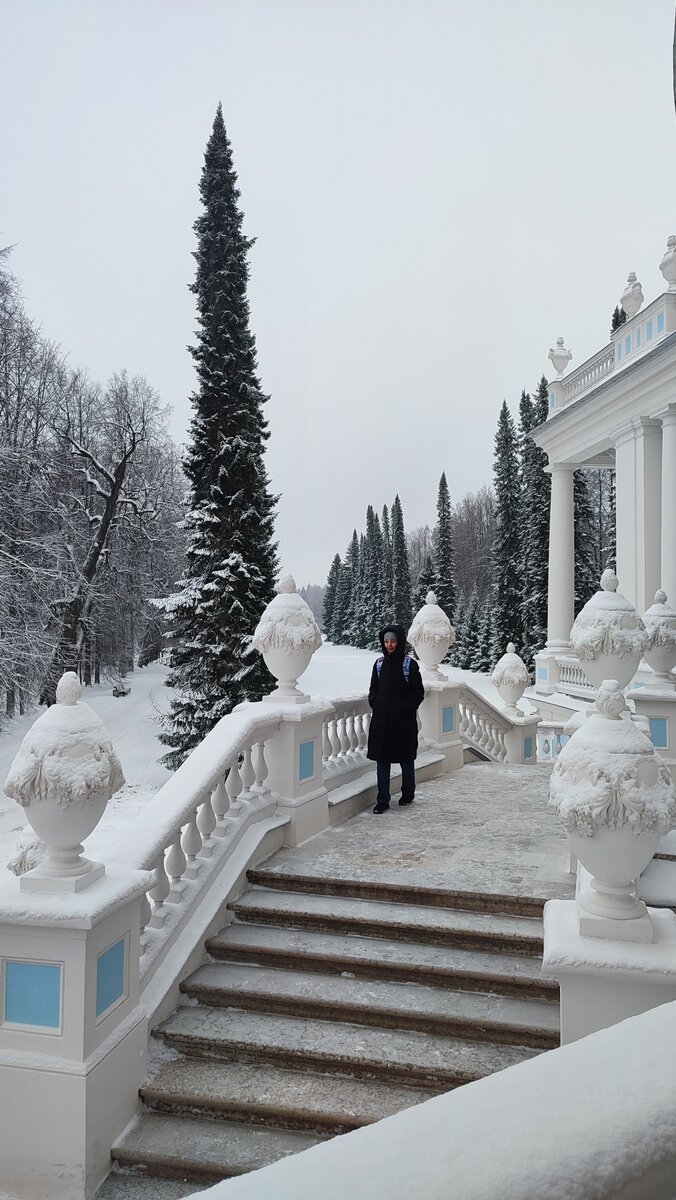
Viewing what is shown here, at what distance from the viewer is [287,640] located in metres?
6.74

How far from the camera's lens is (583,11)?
4191 mm

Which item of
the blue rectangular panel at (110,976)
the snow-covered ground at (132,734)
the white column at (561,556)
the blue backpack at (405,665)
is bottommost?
the snow-covered ground at (132,734)

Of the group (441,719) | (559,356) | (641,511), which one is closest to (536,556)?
(559,356)

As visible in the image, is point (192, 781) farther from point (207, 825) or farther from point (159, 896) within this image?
point (159, 896)

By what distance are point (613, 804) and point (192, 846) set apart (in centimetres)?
292

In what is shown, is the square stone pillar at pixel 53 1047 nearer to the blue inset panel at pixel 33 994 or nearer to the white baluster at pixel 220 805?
the blue inset panel at pixel 33 994

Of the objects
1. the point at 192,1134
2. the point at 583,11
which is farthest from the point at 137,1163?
the point at 583,11

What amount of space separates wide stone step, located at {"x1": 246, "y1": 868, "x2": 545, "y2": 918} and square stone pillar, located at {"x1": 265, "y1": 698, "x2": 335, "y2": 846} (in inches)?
28.7

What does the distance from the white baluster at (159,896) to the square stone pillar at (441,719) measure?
5483mm

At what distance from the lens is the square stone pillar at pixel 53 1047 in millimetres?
3438

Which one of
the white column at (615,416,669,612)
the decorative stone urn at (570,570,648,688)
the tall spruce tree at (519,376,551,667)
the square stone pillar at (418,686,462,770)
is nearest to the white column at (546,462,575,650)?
the white column at (615,416,669,612)

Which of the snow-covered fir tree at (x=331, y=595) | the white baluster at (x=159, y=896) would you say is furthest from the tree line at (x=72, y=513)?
the snow-covered fir tree at (x=331, y=595)

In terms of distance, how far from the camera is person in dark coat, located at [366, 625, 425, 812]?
746cm

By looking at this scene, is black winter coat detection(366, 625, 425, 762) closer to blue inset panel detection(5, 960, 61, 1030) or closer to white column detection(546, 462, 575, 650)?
blue inset panel detection(5, 960, 61, 1030)
